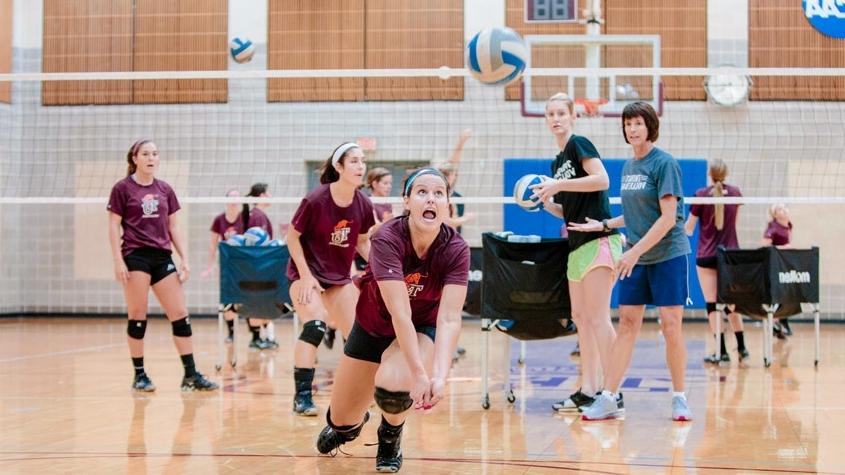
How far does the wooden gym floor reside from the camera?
411cm

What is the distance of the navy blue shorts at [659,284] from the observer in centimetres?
528

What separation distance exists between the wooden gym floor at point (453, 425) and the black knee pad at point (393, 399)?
399 mm

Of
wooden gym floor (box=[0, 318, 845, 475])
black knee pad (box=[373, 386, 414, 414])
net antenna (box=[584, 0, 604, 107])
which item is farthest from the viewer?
net antenna (box=[584, 0, 604, 107])

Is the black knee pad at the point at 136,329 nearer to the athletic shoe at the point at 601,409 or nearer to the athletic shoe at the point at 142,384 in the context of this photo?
the athletic shoe at the point at 142,384

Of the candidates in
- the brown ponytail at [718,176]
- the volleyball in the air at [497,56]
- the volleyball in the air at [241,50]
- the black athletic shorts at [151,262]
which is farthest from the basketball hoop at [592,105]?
the black athletic shorts at [151,262]

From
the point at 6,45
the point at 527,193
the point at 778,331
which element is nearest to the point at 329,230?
the point at 527,193

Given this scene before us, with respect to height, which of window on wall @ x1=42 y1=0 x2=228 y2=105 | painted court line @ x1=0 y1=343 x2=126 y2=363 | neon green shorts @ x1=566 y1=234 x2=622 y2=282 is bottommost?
painted court line @ x1=0 y1=343 x2=126 y2=363

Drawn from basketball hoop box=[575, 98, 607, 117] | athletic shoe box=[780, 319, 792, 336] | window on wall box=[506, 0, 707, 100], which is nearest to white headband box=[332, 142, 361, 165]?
basketball hoop box=[575, 98, 607, 117]

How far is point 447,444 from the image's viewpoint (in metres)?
4.59

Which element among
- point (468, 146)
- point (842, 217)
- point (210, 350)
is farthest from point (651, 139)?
point (842, 217)

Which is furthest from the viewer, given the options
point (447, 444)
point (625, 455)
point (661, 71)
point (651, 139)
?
point (661, 71)

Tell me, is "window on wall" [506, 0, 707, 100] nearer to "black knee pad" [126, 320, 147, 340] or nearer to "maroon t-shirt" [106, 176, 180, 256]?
"maroon t-shirt" [106, 176, 180, 256]

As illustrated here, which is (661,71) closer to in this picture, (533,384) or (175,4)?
(533,384)

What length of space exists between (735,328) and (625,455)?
457 centimetres
